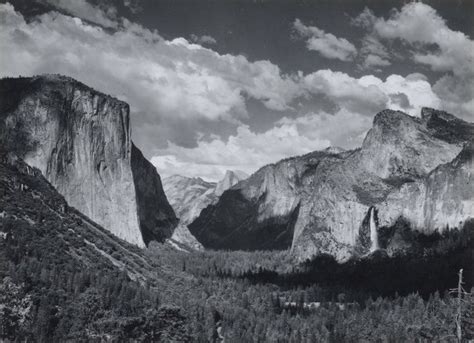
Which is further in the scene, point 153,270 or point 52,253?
point 153,270

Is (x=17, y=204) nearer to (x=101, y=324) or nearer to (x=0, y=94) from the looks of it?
(x=101, y=324)

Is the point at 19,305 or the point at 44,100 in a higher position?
the point at 44,100

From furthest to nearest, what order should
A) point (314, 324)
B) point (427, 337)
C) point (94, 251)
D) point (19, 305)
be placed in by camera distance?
point (94, 251), point (314, 324), point (427, 337), point (19, 305)

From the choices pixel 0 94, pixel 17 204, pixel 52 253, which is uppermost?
pixel 0 94

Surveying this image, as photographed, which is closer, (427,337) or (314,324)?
(427,337)

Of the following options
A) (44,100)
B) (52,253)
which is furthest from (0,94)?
(52,253)

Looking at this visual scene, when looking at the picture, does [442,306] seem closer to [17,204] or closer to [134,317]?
[134,317]

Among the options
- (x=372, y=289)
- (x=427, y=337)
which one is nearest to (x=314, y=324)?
(x=427, y=337)

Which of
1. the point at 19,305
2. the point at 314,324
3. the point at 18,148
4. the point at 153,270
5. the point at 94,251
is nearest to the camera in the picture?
the point at 19,305

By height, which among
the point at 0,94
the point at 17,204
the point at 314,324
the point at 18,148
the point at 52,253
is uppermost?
the point at 0,94
